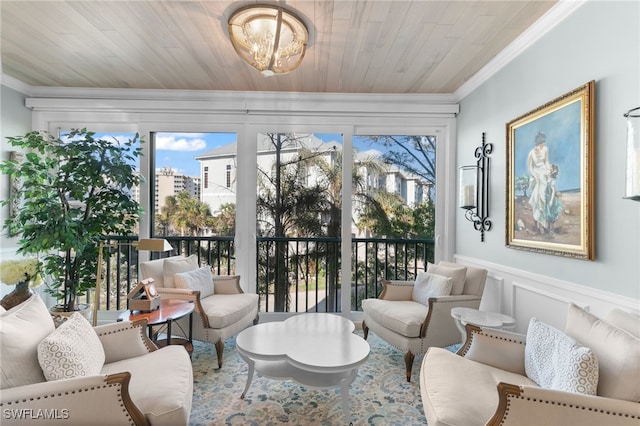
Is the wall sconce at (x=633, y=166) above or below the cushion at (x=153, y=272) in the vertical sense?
above

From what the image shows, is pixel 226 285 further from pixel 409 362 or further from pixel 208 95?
pixel 208 95

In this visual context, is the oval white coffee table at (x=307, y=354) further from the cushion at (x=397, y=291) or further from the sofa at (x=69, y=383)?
the cushion at (x=397, y=291)

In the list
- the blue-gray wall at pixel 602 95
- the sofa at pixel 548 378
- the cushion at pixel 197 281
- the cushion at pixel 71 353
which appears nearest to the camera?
the sofa at pixel 548 378

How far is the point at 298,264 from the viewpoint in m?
3.68

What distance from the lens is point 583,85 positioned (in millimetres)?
1873

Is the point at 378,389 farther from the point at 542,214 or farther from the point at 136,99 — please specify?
the point at 136,99

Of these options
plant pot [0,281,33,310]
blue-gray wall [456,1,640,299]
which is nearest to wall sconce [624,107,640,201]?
blue-gray wall [456,1,640,299]

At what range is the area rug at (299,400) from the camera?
1.92 meters

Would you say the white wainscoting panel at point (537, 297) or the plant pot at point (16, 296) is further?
the plant pot at point (16, 296)

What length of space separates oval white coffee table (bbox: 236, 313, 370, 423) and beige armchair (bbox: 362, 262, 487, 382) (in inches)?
17.3

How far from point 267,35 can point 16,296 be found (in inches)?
111

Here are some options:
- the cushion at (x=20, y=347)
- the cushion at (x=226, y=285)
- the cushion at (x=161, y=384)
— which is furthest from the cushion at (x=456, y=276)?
the cushion at (x=20, y=347)

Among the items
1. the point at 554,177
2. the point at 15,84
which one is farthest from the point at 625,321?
the point at 15,84

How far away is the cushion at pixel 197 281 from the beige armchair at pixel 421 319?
153cm
